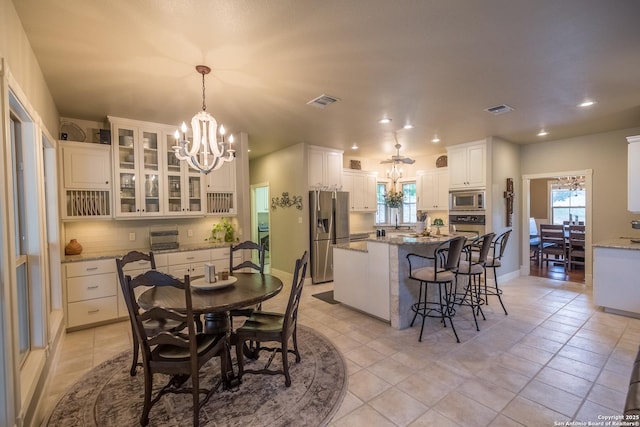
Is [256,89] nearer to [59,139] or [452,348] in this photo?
[59,139]

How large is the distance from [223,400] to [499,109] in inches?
170

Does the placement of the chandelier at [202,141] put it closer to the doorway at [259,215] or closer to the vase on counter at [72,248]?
the vase on counter at [72,248]

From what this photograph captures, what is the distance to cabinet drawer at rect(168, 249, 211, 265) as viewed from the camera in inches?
160

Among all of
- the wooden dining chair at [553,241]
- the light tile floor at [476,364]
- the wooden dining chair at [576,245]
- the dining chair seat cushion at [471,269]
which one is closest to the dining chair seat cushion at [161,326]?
the light tile floor at [476,364]

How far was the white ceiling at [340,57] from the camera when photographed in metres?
1.86

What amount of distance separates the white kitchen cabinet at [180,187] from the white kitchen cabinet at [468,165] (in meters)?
4.63

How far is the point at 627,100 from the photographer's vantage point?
3438 millimetres

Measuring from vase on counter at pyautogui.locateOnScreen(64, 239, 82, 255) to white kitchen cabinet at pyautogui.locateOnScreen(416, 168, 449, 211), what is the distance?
620 centimetres

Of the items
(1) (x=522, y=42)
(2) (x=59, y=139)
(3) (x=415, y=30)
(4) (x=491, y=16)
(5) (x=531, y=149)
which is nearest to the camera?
(4) (x=491, y=16)

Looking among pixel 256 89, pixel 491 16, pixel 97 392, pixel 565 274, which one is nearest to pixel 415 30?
pixel 491 16

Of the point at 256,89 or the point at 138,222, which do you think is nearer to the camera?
the point at 256,89

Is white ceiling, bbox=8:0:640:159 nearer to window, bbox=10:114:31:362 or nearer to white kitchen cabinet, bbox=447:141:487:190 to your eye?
window, bbox=10:114:31:362

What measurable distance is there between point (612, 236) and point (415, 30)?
17.4ft

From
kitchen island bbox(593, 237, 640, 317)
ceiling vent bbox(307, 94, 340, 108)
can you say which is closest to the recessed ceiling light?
kitchen island bbox(593, 237, 640, 317)
